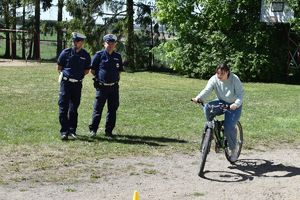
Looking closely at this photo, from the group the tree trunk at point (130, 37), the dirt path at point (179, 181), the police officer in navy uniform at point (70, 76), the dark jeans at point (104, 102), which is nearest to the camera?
the dirt path at point (179, 181)

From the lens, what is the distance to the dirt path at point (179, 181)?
6852 mm

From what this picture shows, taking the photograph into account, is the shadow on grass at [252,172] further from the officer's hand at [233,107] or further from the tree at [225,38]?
the tree at [225,38]

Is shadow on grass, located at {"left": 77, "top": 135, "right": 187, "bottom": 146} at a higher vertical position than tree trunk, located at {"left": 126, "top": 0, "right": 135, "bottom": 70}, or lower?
lower

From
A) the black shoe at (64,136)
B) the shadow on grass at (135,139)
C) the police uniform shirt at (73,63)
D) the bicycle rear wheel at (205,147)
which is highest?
the police uniform shirt at (73,63)

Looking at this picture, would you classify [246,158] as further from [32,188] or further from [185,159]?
[32,188]

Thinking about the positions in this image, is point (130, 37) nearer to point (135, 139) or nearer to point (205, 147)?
point (135, 139)

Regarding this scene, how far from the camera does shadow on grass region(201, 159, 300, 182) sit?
7.89 metres

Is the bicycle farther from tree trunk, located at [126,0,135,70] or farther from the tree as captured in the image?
tree trunk, located at [126,0,135,70]

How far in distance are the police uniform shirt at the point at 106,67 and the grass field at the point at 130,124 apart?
1.13m

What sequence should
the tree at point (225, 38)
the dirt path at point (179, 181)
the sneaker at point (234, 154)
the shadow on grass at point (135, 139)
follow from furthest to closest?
the tree at point (225, 38) < the shadow on grass at point (135, 139) < the sneaker at point (234, 154) < the dirt path at point (179, 181)

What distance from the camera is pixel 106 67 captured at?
10.2 m

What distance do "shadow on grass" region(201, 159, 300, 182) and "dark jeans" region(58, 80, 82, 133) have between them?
3118 millimetres

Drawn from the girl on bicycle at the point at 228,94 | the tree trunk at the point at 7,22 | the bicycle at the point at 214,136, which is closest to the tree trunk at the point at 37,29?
the tree trunk at the point at 7,22

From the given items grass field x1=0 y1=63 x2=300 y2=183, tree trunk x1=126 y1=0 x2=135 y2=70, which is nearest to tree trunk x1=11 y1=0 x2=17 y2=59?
tree trunk x1=126 y1=0 x2=135 y2=70
